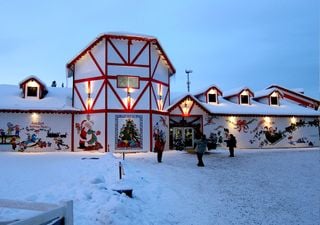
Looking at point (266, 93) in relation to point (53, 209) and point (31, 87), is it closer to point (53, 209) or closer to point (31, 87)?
point (31, 87)

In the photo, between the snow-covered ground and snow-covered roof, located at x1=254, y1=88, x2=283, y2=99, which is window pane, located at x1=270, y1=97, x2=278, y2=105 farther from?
the snow-covered ground

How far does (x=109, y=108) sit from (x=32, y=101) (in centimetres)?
691

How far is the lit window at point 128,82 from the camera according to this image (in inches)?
985

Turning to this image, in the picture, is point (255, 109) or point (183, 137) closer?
point (183, 137)

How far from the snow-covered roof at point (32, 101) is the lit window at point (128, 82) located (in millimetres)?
4399

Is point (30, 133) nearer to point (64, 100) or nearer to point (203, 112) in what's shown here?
point (64, 100)

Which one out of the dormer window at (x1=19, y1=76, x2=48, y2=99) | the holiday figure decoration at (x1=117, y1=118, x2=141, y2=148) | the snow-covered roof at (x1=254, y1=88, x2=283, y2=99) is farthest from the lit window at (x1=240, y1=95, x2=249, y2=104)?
the dormer window at (x1=19, y1=76, x2=48, y2=99)

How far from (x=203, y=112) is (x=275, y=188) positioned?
18.5 metres

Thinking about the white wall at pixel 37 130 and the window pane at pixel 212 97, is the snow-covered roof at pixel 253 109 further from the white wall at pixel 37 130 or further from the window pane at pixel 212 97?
the white wall at pixel 37 130

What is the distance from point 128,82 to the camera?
2517 cm

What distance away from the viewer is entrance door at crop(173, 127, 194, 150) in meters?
28.9

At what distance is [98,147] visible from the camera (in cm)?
2469

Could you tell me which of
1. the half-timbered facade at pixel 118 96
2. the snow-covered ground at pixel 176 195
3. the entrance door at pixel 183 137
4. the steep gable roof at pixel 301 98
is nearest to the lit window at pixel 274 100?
the steep gable roof at pixel 301 98

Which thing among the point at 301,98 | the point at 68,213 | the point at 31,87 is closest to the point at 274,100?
the point at 301,98
